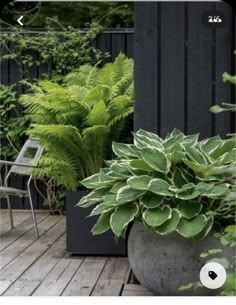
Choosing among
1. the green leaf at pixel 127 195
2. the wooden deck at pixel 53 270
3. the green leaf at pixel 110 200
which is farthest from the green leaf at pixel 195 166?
the wooden deck at pixel 53 270

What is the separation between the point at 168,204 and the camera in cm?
304

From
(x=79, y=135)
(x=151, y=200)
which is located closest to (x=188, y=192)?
(x=151, y=200)

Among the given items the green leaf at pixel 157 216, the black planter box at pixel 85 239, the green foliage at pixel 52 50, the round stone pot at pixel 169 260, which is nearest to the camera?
the green leaf at pixel 157 216

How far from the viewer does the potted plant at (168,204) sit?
297 centimetres

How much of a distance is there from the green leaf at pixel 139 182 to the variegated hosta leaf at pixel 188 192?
0.15m

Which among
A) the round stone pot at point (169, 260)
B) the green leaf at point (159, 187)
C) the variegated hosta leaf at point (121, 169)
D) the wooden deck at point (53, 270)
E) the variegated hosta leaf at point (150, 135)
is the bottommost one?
the wooden deck at point (53, 270)

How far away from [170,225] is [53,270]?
1166mm

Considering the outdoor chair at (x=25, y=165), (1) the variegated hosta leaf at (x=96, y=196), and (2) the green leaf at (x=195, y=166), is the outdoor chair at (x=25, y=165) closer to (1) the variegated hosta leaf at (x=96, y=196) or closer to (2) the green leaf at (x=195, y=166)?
(1) the variegated hosta leaf at (x=96, y=196)

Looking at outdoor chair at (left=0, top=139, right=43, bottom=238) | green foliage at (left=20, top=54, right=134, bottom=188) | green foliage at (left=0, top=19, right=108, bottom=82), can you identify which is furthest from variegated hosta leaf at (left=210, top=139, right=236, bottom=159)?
green foliage at (left=0, top=19, right=108, bottom=82)

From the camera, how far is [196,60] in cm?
348

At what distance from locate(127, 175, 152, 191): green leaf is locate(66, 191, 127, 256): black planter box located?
122 centimetres

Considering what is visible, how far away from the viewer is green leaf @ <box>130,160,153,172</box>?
3091 mm

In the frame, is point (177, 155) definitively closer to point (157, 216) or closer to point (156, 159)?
point (156, 159)

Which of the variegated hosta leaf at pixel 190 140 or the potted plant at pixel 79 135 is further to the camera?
the potted plant at pixel 79 135
